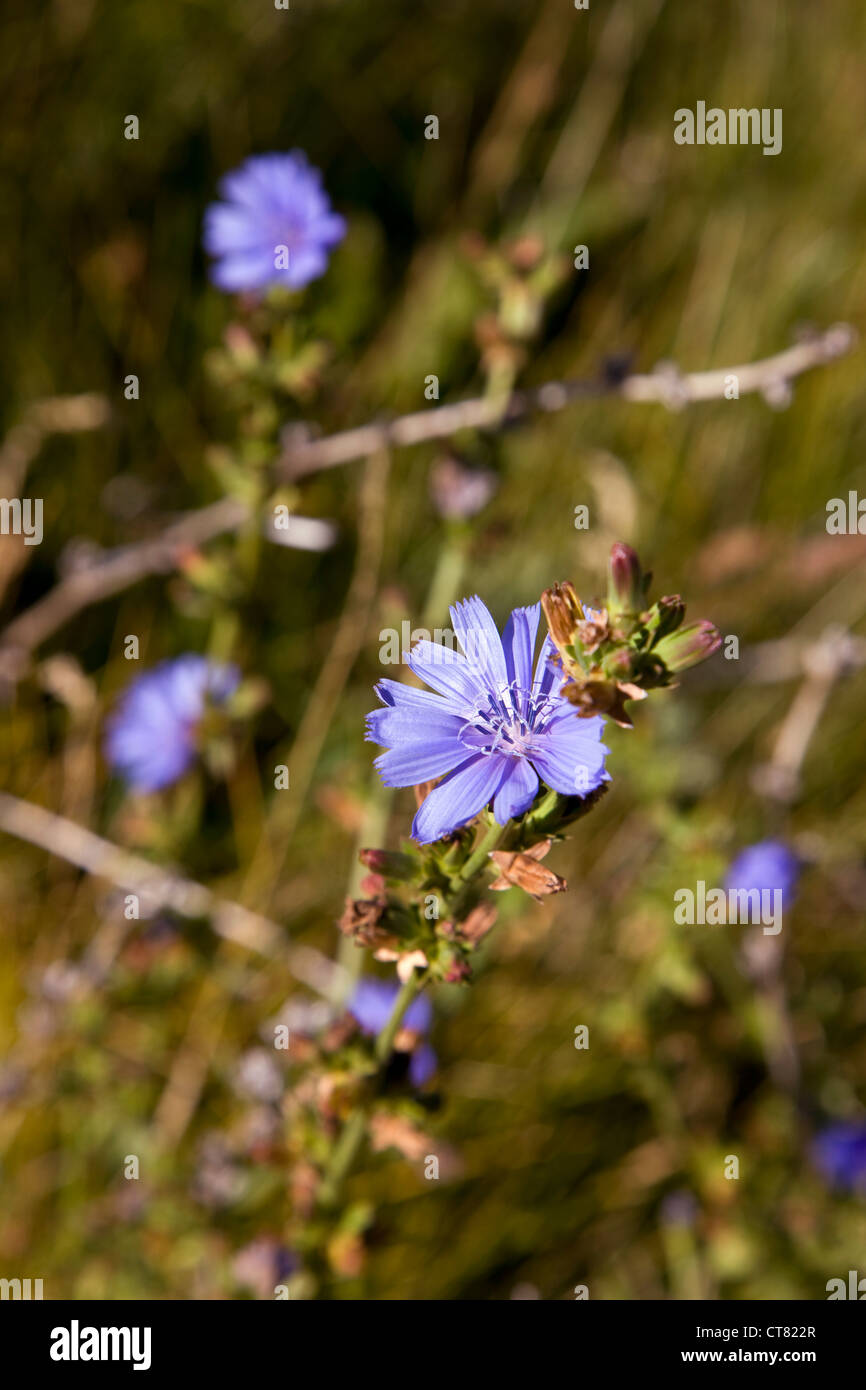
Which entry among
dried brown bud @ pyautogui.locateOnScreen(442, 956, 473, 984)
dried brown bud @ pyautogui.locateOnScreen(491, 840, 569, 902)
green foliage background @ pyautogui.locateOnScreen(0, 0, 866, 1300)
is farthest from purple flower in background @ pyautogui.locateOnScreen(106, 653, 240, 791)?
dried brown bud @ pyautogui.locateOnScreen(491, 840, 569, 902)

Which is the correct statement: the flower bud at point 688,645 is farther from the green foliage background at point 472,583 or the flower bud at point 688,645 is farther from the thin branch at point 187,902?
the thin branch at point 187,902

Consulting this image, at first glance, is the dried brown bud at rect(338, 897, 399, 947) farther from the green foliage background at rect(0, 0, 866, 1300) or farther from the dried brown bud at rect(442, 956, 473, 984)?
the green foliage background at rect(0, 0, 866, 1300)

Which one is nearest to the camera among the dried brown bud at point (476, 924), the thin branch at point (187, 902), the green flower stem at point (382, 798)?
the dried brown bud at point (476, 924)

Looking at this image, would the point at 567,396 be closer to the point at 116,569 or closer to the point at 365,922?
the point at 116,569

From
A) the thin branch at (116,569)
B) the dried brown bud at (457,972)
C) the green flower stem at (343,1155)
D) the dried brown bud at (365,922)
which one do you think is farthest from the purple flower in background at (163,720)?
the dried brown bud at (457,972)

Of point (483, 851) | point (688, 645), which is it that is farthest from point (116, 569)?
point (688, 645)
